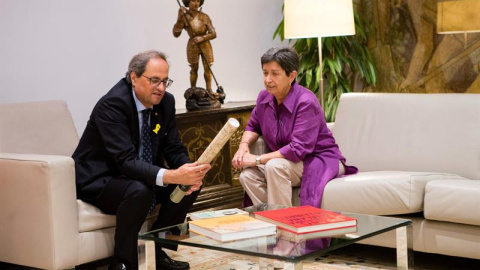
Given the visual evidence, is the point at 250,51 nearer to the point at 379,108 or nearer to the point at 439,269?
the point at 379,108

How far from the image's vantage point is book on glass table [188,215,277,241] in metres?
2.71

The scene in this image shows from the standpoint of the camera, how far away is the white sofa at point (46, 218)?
3.36 meters

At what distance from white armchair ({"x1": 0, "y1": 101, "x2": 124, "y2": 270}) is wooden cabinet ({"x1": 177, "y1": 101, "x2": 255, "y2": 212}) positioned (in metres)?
1.33

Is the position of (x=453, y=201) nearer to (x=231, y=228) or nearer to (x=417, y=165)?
(x=417, y=165)

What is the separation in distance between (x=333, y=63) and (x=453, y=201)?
8.47ft

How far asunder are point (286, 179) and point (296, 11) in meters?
1.39

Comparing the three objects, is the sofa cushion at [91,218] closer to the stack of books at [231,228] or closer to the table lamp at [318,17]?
the stack of books at [231,228]

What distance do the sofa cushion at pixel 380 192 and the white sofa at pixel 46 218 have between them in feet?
3.20

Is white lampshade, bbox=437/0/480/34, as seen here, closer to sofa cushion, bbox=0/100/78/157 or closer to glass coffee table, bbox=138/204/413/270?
glass coffee table, bbox=138/204/413/270

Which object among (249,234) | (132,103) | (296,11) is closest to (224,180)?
(296,11)

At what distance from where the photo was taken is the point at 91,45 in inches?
194

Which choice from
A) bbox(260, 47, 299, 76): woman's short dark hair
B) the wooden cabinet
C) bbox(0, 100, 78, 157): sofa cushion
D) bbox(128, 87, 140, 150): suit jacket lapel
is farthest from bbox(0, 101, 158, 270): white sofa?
the wooden cabinet

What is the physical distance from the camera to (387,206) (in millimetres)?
3668

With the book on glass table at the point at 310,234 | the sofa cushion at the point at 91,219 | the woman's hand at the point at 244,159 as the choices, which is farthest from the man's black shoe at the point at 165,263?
the book on glass table at the point at 310,234
